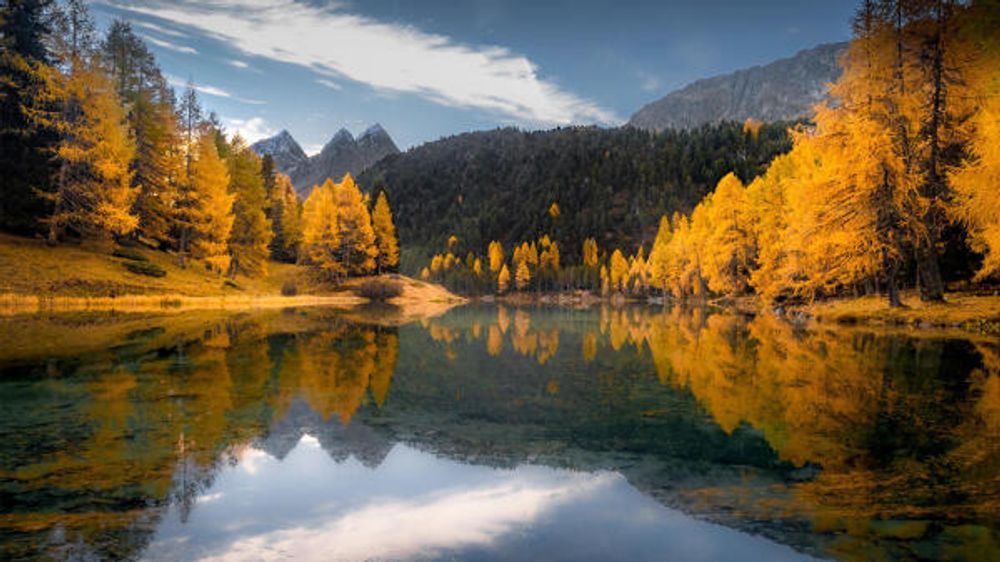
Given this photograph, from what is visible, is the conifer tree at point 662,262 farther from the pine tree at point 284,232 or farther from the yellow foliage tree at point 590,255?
the yellow foliage tree at point 590,255

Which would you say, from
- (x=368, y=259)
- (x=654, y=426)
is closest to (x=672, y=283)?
(x=368, y=259)

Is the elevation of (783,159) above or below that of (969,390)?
above

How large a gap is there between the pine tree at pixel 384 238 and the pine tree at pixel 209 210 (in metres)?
21.8

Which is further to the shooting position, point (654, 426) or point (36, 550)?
point (654, 426)

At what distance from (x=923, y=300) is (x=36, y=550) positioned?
35.1 metres

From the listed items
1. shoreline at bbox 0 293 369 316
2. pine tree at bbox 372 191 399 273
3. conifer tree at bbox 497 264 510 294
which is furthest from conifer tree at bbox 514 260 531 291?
shoreline at bbox 0 293 369 316

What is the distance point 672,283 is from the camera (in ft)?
290

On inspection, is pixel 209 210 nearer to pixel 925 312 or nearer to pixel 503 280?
pixel 925 312

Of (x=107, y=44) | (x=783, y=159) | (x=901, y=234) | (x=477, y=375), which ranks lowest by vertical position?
(x=477, y=375)

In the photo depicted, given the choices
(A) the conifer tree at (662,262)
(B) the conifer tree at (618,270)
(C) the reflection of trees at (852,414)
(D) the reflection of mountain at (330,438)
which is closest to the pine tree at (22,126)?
(C) the reflection of trees at (852,414)

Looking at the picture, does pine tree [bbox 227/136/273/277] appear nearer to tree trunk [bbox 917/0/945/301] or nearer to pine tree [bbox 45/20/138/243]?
pine tree [bbox 45/20/138/243]

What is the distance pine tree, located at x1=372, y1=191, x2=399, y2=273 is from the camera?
70.5 metres

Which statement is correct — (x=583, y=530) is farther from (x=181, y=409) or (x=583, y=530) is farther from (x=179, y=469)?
(x=181, y=409)

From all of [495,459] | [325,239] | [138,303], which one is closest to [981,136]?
[495,459]
